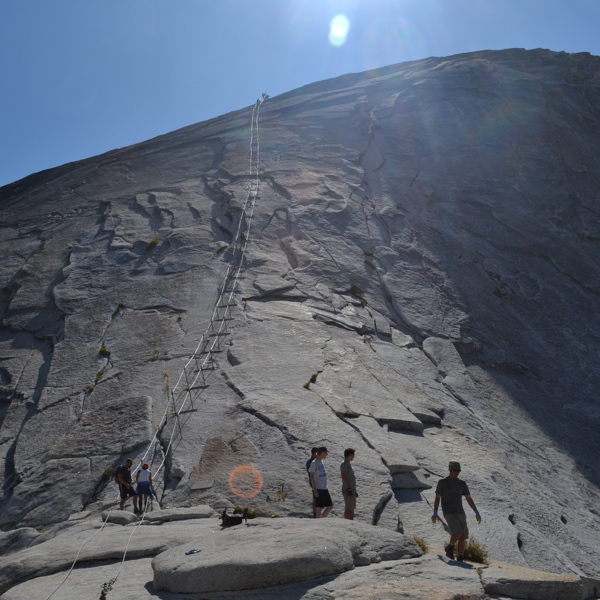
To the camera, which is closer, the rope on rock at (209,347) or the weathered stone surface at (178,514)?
the weathered stone surface at (178,514)

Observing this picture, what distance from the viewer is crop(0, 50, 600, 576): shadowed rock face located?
11.4 meters

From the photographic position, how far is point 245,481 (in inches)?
407

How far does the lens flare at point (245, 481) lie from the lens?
33.1 ft

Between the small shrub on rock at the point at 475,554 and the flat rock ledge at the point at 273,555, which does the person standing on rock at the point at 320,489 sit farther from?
the small shrub on rock at the point at 475,554

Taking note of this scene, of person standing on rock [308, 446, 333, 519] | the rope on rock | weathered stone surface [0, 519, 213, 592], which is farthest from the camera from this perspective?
the rope on rock

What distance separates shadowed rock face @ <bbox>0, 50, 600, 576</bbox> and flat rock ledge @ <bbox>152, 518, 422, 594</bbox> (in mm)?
2296

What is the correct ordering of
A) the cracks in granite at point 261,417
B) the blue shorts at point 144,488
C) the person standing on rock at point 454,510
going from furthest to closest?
the cracks in granite at point 261,417
the blue shorts at point 144,488
the person standing on rock at point 454,510

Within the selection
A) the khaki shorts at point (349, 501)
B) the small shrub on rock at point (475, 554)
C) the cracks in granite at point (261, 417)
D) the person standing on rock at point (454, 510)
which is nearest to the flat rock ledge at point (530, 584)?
the small shrub on rock at point (475, 554)

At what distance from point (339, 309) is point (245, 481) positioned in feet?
23.3

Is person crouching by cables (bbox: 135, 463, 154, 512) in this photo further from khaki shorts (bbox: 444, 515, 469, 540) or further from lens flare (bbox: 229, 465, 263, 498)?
khaki shorts (bbox: 444, 515, 469, 540)

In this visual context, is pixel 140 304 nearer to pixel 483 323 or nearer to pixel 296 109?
pixel 483 323

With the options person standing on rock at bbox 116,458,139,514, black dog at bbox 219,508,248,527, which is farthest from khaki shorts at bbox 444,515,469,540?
person standing on rock at bbox 116,458,139,514

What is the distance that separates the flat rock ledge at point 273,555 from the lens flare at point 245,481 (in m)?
2.21

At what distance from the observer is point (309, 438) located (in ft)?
37.4
